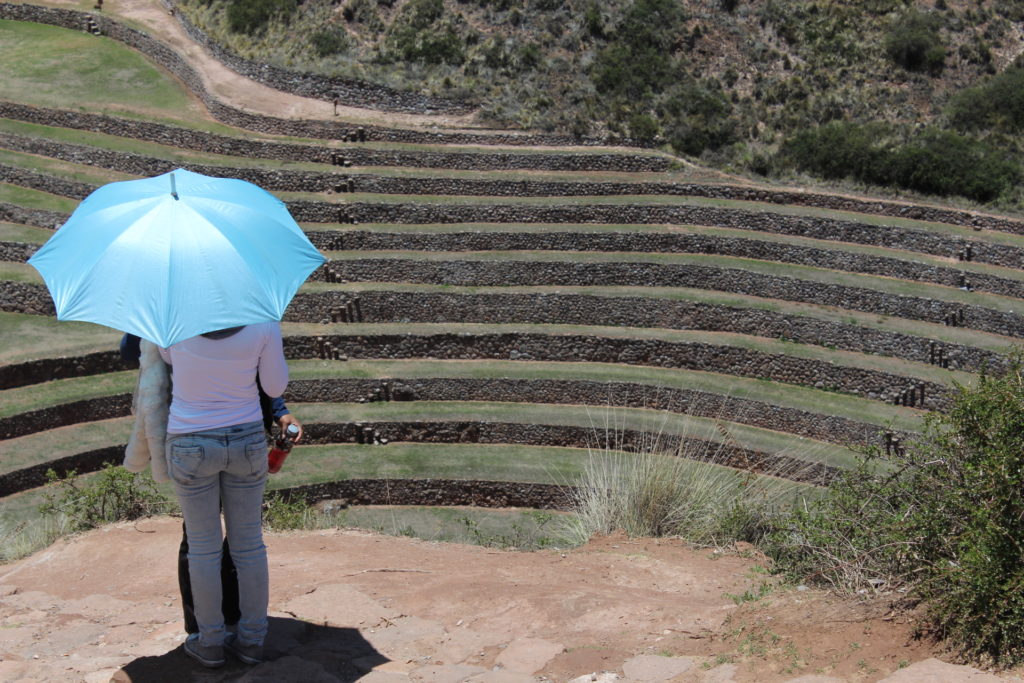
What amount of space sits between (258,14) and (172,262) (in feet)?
133

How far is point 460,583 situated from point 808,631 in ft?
9.98

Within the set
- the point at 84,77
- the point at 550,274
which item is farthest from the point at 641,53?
the point at 84,77

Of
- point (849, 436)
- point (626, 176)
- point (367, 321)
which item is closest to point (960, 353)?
point (849, 436)

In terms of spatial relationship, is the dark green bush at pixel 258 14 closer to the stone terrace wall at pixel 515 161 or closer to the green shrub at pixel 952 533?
the stone terrace wall at pixel 515 161

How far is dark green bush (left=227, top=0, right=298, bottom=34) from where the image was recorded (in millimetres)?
45969

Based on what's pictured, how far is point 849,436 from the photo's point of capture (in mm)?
28062

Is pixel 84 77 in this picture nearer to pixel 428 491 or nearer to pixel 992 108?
pixel 428 491

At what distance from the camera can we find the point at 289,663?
8.22m

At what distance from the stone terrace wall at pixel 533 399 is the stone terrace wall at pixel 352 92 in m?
14.3

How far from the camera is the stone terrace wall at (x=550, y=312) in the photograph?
31531mm

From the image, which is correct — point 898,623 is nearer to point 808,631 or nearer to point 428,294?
point 808,631

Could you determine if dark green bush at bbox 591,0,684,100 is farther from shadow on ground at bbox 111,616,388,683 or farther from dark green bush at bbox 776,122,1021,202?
shadow on ground at bbox 111,616,388,683

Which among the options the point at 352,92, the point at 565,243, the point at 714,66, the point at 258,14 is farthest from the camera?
the point at 258,14

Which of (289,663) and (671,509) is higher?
(289,663)
